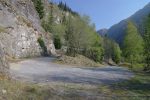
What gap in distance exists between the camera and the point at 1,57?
16797mm

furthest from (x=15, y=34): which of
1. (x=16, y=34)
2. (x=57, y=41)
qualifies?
(x=57, y=41)

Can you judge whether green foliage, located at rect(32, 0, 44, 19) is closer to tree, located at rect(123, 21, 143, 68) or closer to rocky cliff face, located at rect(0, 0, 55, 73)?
rocky cliff face, located at rect(0, 0, 55, 73)

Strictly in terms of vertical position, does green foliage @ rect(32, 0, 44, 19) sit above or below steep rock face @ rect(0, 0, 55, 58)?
above

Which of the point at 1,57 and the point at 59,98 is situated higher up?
the point at 1,57

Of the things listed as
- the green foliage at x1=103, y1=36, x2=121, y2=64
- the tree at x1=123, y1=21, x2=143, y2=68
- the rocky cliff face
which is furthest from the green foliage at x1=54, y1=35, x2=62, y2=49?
the tree at x1=123, y1=21, x2=143, y2=68

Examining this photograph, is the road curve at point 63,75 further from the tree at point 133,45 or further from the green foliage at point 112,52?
the green foliage at point 112,52

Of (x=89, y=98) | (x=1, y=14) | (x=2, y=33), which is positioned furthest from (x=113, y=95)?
(x=1, y=14)

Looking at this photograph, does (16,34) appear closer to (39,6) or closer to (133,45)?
(133,45)

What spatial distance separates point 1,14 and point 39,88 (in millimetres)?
31688

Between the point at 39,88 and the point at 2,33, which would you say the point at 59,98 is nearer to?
the point at 39,88

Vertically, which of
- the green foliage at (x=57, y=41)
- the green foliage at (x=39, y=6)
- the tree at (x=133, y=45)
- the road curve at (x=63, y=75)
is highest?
the green foliage at (x=39, y=6)

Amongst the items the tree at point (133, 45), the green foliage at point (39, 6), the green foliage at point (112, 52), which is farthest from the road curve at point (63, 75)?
the green foliage at point (112, 52)

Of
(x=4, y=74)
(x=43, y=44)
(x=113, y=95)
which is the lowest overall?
(x=113, y=95)

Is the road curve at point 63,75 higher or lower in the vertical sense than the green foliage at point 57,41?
lower
